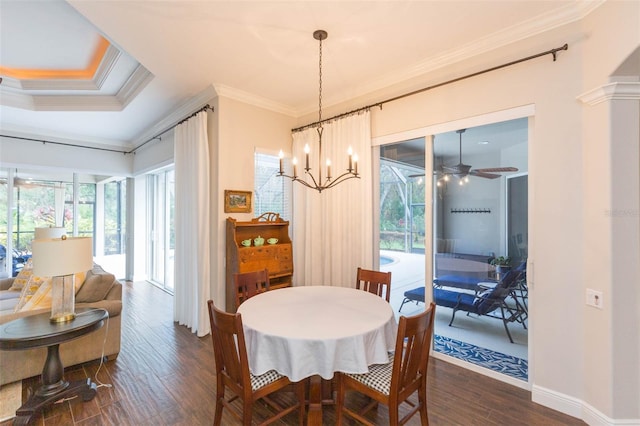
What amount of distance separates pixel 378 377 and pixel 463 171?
215 centimetres

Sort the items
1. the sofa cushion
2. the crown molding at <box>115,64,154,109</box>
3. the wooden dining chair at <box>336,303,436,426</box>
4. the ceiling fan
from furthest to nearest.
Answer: the crown molding at <box>115,64,154,109</box> → the sofa cushion → the ceiling fan → the wooden dining chair at <box>336,303,436,426</box>

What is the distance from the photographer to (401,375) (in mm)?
1679

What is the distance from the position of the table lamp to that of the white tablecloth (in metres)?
1.39

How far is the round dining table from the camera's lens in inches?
68.1

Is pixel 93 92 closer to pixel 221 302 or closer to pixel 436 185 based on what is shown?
pixel 221 302

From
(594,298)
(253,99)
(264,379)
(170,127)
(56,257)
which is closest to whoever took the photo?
(264,379)

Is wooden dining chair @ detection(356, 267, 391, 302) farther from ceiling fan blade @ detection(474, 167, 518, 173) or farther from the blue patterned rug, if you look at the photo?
ceiling fan blade @ detection(474, 167, 518, 173)

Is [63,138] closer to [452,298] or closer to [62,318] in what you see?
[62,318]

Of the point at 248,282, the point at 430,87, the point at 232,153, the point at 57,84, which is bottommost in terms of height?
the point at 248,282

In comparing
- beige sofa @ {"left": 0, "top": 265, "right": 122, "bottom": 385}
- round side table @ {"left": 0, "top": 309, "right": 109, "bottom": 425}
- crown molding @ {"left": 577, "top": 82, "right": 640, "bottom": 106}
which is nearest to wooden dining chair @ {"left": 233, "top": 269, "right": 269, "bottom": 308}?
round side table @ {"left": 0, "top": 309, "right": 109, "bottom": 425}

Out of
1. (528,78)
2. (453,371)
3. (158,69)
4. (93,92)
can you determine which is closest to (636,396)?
(453,371)

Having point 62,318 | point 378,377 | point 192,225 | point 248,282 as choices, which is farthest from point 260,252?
point 378,377

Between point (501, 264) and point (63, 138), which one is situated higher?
point (63, 138)

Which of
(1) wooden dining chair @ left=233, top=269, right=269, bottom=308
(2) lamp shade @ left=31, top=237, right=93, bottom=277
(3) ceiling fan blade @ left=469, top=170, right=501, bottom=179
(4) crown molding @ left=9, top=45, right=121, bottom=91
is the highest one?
(4) crown molding @ left=9, top=45, right=121, bottom=91
